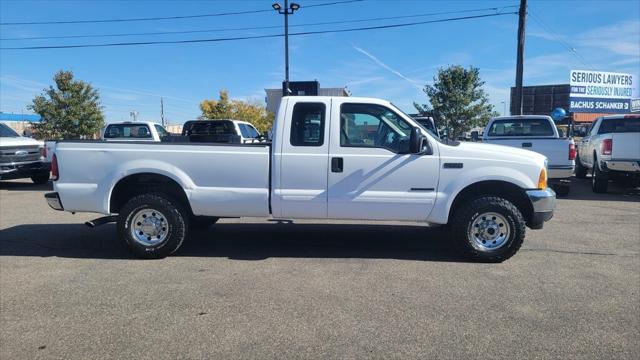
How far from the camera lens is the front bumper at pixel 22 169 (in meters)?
13.2

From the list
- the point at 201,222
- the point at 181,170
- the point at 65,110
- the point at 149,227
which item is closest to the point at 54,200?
the point at 149,227

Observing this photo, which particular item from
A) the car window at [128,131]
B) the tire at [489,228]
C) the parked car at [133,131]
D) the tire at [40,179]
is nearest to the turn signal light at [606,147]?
the tire at [489,228]

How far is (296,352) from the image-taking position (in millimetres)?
3523

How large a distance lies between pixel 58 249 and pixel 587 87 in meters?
43.4

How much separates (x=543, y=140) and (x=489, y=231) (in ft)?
21.1

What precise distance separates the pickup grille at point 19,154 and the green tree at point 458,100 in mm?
21828

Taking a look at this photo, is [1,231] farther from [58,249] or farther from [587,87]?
[587,87]

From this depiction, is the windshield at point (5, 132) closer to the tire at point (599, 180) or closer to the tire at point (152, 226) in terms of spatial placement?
the tire at point (152, 226)

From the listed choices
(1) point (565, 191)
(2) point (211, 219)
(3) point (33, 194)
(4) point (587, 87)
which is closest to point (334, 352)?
(2) point (211, 219)

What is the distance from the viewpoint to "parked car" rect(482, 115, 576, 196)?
11.1 meters

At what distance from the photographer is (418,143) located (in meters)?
5.60

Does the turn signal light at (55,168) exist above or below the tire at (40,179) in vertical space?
above

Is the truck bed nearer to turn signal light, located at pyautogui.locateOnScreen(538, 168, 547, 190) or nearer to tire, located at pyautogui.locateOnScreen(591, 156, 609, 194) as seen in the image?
turn signal light, located at pyautogui.locateOnScreen(538, 168, 547, 190)

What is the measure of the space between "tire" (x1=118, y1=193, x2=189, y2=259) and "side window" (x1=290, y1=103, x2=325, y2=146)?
1.73 m
